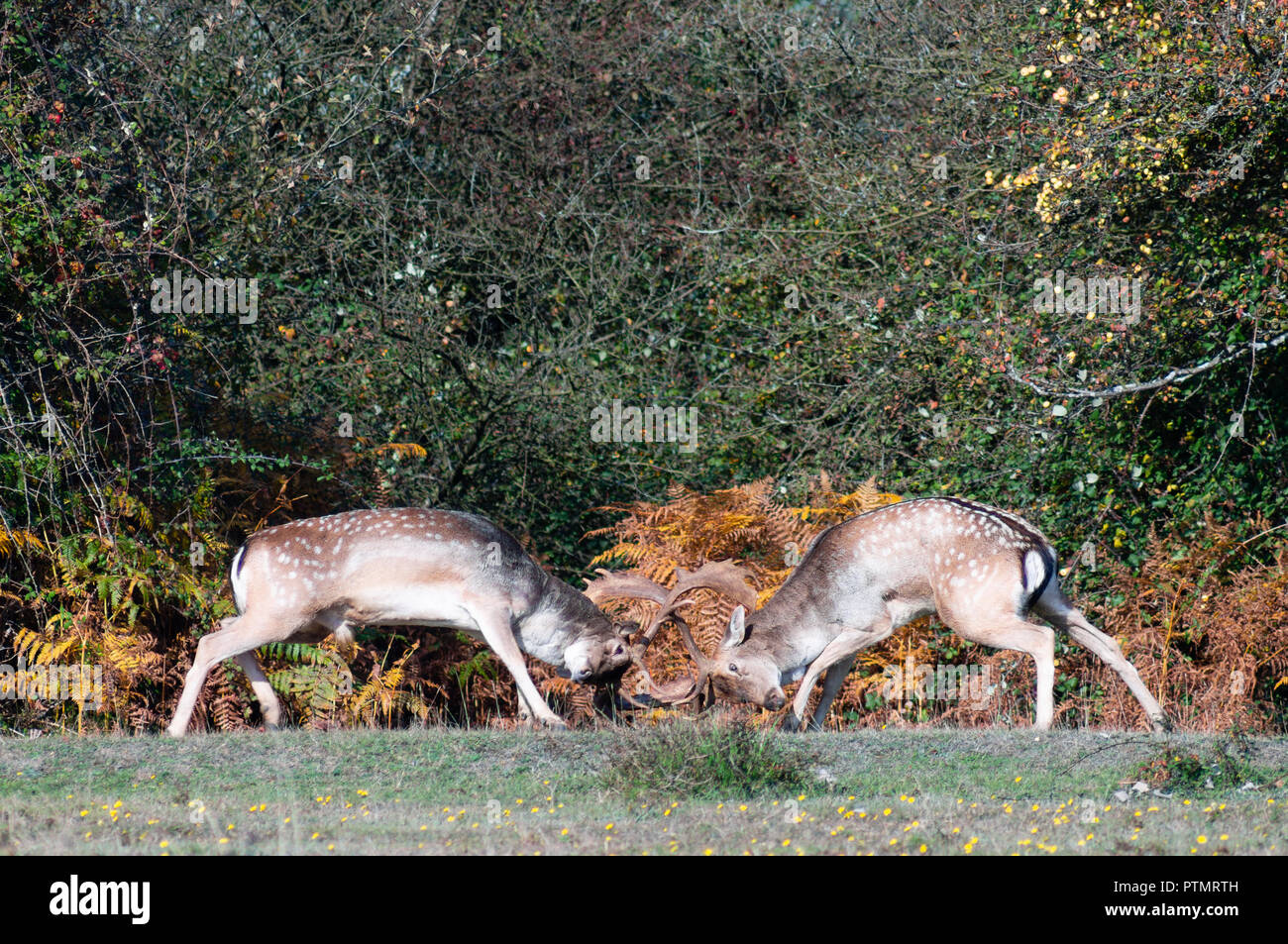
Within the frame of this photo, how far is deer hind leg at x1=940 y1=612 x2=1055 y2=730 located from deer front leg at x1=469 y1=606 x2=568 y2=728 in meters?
2.60

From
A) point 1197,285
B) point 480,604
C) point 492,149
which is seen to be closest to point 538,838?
point 480,604

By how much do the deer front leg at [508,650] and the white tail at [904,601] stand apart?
1.11 meters

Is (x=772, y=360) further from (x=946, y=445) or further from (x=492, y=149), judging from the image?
(x=492, y=149)

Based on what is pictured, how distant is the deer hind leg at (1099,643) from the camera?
9.41m

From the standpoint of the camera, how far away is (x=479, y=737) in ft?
28.8

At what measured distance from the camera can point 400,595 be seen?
971 cm

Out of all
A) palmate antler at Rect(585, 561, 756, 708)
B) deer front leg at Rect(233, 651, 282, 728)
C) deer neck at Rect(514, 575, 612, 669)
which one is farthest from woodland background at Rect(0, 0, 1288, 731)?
deer neck at Rect(514, 575, 612, 669)

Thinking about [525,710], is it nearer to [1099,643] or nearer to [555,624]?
[555,624]

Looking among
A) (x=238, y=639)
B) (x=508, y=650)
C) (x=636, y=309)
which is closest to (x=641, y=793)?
(x=508, y=650)

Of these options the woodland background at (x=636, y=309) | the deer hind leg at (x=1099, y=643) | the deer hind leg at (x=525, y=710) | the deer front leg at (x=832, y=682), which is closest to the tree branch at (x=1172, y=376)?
the woodland background at (x=636, y=309)

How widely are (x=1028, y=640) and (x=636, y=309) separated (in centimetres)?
634

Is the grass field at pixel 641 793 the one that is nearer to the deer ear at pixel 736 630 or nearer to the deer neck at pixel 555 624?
the deer neck at pixel 555 624

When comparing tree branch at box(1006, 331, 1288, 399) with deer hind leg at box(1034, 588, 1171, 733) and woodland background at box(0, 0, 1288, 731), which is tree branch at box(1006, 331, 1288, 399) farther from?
deer hind leg at box(1034, 588, 1171, 733)

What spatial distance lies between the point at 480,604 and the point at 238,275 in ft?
13.6
